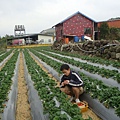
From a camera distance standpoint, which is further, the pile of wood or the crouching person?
the pile of wood

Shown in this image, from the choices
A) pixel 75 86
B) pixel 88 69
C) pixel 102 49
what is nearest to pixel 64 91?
pixel 75 86

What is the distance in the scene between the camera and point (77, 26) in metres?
28.9

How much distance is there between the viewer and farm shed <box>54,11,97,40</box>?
92.6 ft

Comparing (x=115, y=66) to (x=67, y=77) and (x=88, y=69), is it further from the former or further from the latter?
(x=67, y=77)

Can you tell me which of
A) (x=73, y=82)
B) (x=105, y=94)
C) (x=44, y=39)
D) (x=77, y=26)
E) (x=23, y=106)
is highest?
(x=77, y=26)

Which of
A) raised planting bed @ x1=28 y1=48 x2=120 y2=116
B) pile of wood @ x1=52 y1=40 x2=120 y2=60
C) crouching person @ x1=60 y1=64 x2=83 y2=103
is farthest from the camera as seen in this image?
pile of wood @ x1=52 y1=40 x2=120 y2=60

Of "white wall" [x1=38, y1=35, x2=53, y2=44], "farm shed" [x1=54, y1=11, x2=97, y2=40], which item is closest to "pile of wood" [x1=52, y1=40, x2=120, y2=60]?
"farm shed" [x1=54, y1=11, x2=97, y2=40]

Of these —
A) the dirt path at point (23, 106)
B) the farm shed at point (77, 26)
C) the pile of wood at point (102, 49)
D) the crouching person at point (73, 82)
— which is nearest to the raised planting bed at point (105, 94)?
the crouching person at point (73, 82)

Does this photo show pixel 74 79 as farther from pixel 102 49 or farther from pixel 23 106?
pixel 102 49

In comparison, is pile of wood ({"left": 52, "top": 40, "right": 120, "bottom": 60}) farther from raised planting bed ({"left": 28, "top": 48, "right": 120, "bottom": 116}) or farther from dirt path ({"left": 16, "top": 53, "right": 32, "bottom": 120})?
dirt path ({"left": 16, "top": 53, "right": 32, "bottom": 120})

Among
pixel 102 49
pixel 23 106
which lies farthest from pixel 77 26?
pixel 23 106

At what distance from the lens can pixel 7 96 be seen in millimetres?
5000

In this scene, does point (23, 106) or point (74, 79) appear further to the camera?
point (23, 106)

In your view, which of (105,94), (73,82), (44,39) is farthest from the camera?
(44,39)
